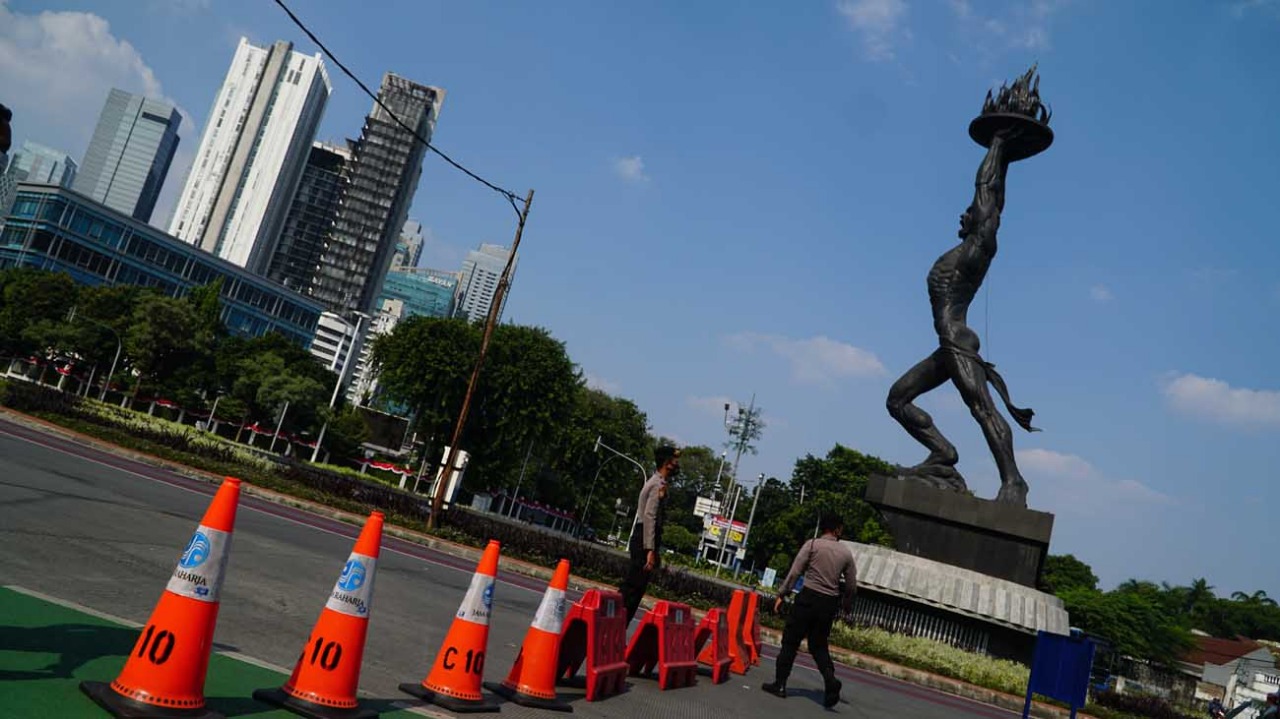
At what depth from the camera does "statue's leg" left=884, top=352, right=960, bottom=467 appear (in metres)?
25.9

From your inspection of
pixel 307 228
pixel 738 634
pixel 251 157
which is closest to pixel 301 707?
pixel 738 634

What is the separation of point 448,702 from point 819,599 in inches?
195

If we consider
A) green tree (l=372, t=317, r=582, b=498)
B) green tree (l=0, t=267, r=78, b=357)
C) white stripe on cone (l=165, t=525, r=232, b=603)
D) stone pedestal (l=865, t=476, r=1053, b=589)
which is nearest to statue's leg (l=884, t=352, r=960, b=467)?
stone pedestal (l=865, t=476, r=1053, b=589)

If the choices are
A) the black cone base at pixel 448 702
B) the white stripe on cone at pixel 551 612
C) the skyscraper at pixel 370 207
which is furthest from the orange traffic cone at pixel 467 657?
the skyscraper at pixel 370 207

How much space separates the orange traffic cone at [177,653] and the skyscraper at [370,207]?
166442 mm

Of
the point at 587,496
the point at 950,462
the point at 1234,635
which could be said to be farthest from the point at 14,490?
the point at 1234,635

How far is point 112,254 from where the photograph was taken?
96.6 metres

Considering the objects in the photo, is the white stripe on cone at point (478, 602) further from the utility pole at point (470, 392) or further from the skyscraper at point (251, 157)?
the skyscraper at point (251, 157)

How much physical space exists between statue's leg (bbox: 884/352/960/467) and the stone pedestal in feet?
4.73

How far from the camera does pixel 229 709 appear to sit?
436 cm

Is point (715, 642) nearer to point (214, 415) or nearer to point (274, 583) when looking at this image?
point (274, 583)

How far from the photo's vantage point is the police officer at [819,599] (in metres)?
9.45

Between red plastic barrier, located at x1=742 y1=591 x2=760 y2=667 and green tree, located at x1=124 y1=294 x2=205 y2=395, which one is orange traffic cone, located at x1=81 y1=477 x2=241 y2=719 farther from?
green tree, located at x1=124 y1=294 x2=205 y2=395

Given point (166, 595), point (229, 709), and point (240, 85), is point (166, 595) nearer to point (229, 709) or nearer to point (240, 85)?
point (229, 709)
